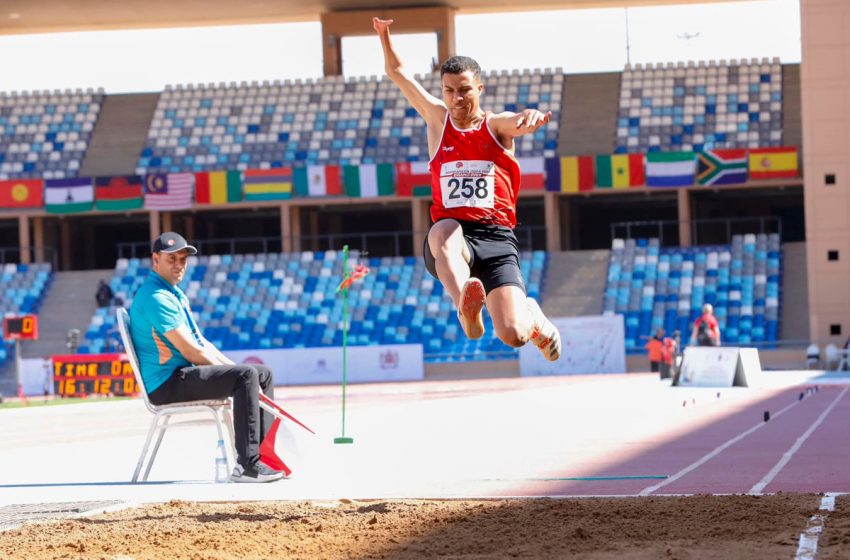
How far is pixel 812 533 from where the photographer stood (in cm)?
599

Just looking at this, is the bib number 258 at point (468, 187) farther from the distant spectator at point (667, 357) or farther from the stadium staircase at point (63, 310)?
the stadium staircase at point (63, 310)

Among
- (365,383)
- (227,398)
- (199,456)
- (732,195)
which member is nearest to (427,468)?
(227,398)

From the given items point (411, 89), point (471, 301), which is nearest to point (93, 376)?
point (411, 89)

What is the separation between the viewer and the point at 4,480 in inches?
404

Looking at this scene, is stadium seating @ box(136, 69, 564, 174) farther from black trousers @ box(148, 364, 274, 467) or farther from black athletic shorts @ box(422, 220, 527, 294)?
black athletic shorts @ box(422, 220, 527, 294)

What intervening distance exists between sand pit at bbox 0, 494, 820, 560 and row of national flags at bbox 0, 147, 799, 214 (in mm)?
33312

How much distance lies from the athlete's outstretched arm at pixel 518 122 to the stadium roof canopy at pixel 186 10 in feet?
113

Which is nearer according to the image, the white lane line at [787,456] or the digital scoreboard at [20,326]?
the white lane line at [787,456]

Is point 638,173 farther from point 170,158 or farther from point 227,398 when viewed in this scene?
point 227,398

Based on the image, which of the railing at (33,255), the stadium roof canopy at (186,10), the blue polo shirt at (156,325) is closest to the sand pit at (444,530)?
the blue polo shirt at (156,325)

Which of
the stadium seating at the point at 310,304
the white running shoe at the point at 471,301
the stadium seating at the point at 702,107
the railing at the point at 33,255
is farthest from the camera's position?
the railing at the point at 33,255

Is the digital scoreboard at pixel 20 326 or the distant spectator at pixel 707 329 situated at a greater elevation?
the digital scoreboard at pixel 20 326

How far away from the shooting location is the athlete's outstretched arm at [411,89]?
810 cm

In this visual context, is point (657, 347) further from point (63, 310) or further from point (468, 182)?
point (468, 182)
